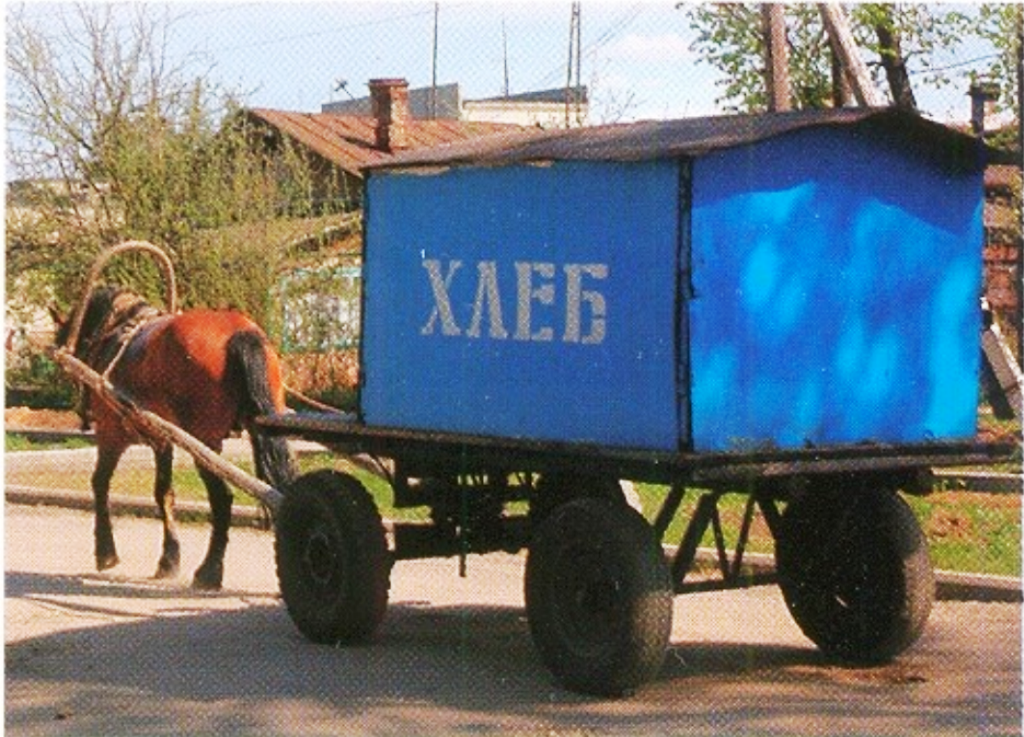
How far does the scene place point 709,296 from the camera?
9141 millimetres

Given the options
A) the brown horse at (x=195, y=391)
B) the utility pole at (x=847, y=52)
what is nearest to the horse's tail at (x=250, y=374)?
the brown horse at (x=195, y=391)

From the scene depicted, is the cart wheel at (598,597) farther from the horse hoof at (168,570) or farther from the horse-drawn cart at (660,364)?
the horse hoof at (168,570)

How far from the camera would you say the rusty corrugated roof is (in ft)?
138

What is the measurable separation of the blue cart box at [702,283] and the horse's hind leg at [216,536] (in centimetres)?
341

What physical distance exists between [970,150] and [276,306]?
70.5ft

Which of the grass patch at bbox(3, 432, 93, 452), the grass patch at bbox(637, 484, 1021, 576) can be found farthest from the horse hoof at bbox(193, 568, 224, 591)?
the grass patch at bbox(3, 432, 93, 452)

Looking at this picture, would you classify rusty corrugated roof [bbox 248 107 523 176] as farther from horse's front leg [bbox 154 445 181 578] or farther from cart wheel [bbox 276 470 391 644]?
cart wheel [bbox 276 470 391 644]

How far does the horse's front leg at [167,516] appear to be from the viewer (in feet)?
47.6

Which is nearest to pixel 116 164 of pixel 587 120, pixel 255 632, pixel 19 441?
pixel 19 441

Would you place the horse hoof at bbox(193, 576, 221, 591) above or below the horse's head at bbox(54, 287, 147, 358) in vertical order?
below

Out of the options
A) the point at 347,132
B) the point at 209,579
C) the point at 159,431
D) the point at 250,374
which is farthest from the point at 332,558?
the point at 347,132

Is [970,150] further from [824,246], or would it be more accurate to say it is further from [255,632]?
[255,632]

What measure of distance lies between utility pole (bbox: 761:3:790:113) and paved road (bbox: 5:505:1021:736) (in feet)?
31.5

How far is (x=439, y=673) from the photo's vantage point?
411 inches
